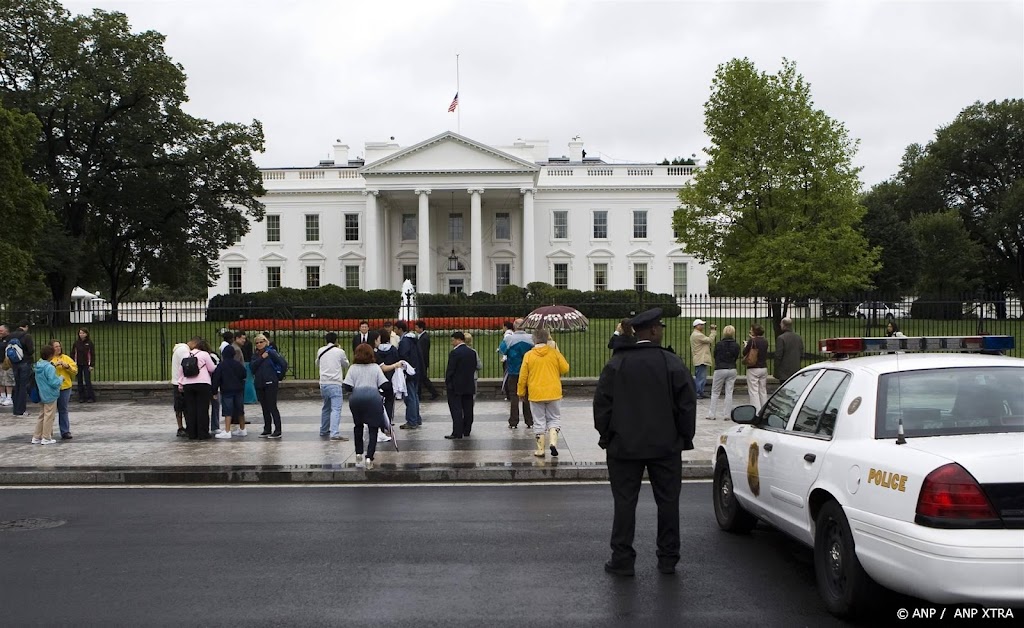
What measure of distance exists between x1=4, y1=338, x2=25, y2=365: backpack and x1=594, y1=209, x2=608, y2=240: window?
5396cm

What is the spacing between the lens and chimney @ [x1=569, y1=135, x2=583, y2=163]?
77812mm

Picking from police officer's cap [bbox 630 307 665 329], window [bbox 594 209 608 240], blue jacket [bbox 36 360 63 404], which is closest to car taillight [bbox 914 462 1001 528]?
police officer's cap [bbox 630 307 665 329]

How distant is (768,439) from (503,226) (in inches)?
2458

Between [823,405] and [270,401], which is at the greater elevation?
[823,405]

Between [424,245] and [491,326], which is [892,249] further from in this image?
[491,326]

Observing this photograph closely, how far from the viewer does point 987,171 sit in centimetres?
6562

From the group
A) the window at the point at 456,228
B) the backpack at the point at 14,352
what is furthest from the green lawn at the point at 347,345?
the window at the point at 456,228

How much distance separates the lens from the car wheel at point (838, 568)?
16.4ft

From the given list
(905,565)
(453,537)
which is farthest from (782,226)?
(905,565)

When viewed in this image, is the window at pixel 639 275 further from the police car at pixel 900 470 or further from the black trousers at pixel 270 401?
the police car at pixel 900 470

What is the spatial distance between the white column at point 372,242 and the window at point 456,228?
6.11 metres

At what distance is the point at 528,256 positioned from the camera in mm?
63438

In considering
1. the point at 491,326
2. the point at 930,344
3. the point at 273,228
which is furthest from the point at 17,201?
the point at 273,228

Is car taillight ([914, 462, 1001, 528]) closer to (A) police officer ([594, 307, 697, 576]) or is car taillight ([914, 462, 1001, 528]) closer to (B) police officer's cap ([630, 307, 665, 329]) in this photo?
(A) police officer ([594, 307, 697, 576])
